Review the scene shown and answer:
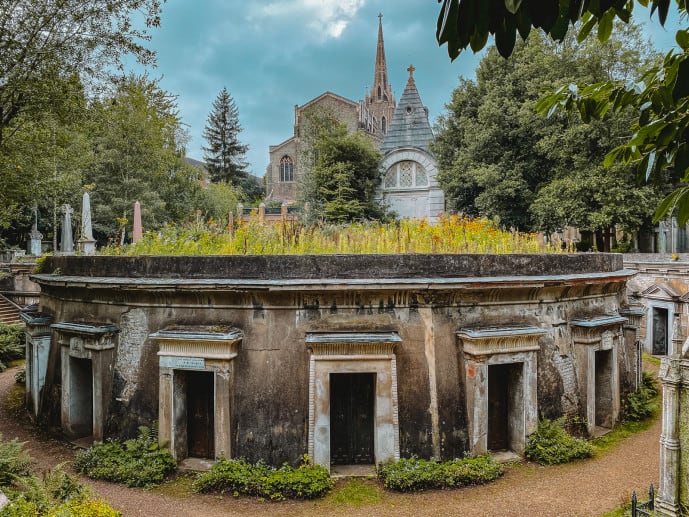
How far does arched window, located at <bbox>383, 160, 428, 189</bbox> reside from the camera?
2331cm

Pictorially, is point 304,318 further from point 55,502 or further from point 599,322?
point 599,322

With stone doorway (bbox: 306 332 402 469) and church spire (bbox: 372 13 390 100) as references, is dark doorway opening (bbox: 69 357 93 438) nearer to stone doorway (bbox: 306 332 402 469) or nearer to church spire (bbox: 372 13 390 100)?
stone doorway (bbox: 306 332 402 469)

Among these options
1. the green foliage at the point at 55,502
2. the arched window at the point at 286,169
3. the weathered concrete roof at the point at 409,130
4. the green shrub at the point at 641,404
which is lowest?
the green shrub at the point at 641,404

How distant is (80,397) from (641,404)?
1176 centimetres

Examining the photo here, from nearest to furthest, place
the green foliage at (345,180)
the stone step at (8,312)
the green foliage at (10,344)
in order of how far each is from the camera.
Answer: the green foliage at (10,344)
the stone step at (8,312)
the green foliage at (345,180)

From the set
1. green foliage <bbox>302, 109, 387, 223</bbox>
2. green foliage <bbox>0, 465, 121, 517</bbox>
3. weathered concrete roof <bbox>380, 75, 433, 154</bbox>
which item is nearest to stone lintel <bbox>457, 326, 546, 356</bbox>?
green foliage <bbox>0, 465, 121, 517</bbox>

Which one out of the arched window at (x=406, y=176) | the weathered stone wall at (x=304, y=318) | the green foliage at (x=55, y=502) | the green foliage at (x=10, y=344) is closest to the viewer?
the green foliage at (x=55, y=502)

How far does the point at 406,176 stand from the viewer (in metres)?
23.7

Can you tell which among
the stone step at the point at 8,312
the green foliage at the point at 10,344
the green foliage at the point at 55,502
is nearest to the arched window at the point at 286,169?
the stone step at the point at 8,312

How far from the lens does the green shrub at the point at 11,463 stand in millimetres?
6329

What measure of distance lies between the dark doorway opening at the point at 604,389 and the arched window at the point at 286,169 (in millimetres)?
46264

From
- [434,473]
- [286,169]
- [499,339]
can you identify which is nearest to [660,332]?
[499,339]

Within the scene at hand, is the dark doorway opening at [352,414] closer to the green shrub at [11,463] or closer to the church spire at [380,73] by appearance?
the green shrub at [11,463]

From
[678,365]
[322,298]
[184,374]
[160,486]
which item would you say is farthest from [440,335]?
[160,486]
